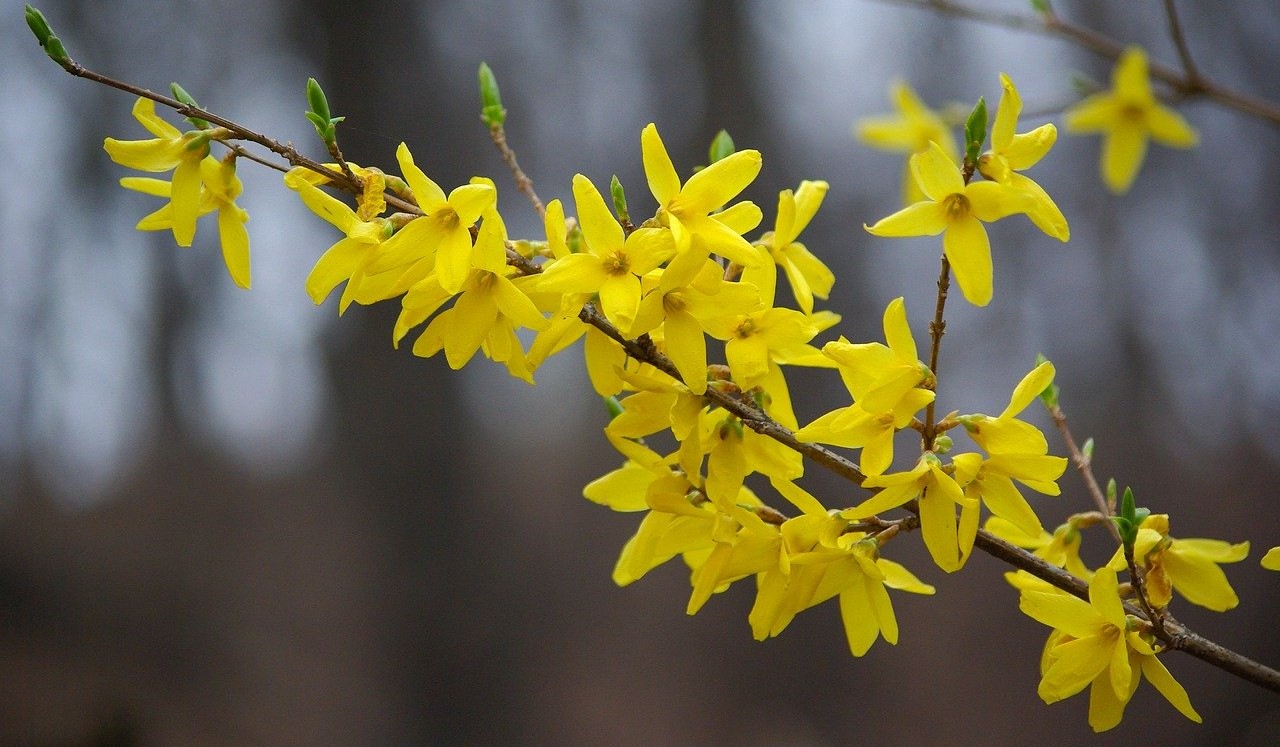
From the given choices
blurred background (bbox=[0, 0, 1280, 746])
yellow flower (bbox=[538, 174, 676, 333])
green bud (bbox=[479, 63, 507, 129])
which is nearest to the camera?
yellow flower (bbox=[538, 174, 676, 333])

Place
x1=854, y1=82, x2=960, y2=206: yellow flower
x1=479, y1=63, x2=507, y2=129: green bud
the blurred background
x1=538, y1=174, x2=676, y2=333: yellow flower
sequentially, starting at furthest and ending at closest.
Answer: the blurred background < x1=854, y1=82, x2=960, y2=206: yellow flower < x1=479, y1=63, x2=507, y2=129: green bud < x1=538, y1=174, x2=676, y2=333: yellow flower

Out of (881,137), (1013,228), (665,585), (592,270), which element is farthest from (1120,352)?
(592,270)

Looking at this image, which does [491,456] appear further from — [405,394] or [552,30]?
[552,30]

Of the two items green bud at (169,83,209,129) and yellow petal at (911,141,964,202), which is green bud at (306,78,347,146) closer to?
green bud at (169,83,209,129)

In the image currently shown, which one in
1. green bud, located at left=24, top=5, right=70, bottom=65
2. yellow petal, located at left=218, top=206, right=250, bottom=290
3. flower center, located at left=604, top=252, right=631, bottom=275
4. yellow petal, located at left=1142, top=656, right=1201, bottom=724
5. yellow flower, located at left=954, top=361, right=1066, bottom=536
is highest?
green bud, located at left=24, top=5, right=70, bottom=65

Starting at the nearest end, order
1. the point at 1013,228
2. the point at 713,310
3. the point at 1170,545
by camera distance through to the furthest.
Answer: the point at 713,310
the point at 1170,545
the point at 1013,228

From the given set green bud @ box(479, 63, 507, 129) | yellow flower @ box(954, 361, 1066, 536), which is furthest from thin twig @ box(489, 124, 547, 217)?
yellow flower @ box(954, 361, 1066, 536)
